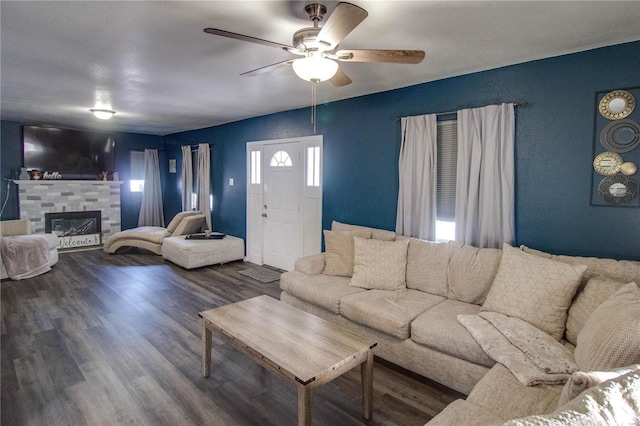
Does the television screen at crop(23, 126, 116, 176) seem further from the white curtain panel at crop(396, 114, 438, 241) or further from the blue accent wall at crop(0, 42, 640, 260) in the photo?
the white curtain panel at crop(396, 114, 438, 241)

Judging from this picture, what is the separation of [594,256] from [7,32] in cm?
455

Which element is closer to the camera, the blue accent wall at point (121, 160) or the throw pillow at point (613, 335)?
the throw pillow at point (613, 335)

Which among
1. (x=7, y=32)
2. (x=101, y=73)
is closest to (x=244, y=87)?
(x=101, y=73)

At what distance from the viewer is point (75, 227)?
278 inches

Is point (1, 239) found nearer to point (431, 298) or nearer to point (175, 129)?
point (175, 129)

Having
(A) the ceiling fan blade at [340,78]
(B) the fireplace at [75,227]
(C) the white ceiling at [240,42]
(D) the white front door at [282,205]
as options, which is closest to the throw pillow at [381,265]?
(A) the ceiling fan blade at [340,78]

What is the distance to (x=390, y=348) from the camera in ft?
8.64

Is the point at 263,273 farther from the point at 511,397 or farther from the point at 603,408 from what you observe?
the point at 603,408

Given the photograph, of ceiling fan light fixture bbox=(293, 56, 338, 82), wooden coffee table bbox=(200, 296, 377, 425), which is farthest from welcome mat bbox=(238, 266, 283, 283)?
ceiling fan light fixture bbox=(293, 56, 338, 82)

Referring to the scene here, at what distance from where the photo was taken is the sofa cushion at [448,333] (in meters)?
2.18

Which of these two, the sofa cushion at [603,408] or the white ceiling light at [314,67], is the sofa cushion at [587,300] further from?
the white ceiling light at [314,67]

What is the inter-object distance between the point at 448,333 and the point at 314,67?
189 cm

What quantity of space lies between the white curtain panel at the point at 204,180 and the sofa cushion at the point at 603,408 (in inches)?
244

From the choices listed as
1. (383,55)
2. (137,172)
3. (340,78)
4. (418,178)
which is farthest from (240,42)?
(137,172)
